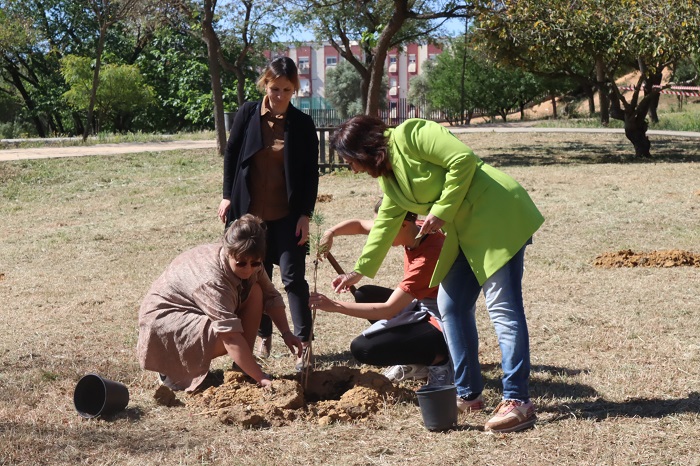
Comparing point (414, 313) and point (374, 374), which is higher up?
point (414, 313)

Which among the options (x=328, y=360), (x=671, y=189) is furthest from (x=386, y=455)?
(x=671, y=189)

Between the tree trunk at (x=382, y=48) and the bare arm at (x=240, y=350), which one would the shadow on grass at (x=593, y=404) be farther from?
the tree trunk at (x=382, y=48)

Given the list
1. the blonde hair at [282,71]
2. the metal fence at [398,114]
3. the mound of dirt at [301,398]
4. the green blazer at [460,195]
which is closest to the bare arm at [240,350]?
the mound of dirt at [301,398]

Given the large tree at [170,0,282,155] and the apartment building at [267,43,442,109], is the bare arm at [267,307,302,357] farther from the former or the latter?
the apartment building at [267,43,442,109]

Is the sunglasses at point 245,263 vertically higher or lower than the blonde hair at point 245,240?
lower

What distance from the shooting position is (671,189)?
1295 cm

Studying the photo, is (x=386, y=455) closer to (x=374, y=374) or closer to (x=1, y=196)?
(x=374, y=374)

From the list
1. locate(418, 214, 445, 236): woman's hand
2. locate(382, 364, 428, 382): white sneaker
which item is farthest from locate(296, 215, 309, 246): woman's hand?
locate(418, 214, 445, 236): woman's hand

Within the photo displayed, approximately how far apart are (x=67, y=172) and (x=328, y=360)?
12616 millimetres

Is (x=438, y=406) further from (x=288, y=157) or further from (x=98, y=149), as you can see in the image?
(x=98, y=149)

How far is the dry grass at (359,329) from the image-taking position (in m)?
3.88

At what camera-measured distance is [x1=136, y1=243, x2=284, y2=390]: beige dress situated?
4.47 m

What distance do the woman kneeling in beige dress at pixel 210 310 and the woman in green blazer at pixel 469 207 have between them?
64cm

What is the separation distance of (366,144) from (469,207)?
0.53 meters
